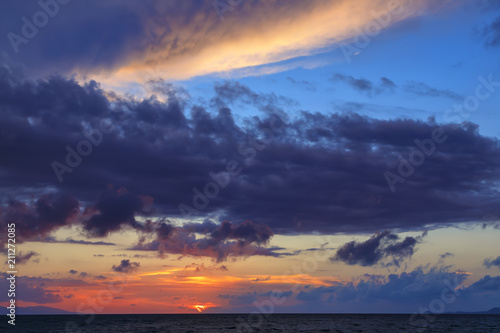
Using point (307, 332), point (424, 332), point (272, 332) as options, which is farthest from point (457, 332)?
point (272, 332)

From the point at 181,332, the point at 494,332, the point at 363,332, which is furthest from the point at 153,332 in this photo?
the point at 494,332

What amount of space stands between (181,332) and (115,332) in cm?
2180

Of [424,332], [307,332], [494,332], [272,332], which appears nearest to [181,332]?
[272,332]

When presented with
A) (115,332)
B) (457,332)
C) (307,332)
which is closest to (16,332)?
(115,332)

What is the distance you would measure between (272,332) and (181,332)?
29.7 m

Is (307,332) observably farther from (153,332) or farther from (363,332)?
(153,332)

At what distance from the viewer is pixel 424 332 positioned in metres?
150

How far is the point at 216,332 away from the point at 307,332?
98.1 feet

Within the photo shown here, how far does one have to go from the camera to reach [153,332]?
146875 mm

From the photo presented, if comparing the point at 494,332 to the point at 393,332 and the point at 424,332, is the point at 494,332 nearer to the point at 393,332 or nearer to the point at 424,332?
the point at 424,332

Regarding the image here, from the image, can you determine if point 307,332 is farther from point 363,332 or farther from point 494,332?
point 494,332

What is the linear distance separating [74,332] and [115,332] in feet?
46.2

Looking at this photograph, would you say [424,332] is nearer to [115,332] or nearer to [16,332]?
[115,332]

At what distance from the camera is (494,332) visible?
498 feet
